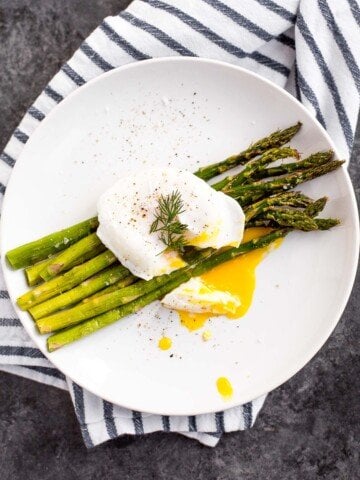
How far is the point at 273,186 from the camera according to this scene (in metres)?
3.21

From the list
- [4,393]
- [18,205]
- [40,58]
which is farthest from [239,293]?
[40,58]

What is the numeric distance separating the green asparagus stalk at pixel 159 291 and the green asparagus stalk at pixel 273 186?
0.23 m

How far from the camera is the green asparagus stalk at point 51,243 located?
3.26 metres

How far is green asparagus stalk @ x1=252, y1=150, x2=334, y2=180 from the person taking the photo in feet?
10.4

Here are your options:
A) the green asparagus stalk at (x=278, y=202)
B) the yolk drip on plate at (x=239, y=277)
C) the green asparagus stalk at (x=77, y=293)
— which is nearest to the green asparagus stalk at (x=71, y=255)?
the green asparagus stalk at (x=77, y=293)

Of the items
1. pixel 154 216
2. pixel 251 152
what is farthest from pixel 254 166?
pixel 154 216

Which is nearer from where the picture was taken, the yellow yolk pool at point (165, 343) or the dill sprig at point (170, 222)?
the dill sprig at point (170, 222)

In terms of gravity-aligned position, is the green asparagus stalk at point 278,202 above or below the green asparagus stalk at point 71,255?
above

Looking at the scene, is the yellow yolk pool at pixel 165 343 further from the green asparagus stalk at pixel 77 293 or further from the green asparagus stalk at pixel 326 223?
the green asparagus stalk at pixel 326 223

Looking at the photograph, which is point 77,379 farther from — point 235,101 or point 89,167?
point 235,101

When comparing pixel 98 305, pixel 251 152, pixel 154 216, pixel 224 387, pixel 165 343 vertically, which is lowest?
pixel 224 387

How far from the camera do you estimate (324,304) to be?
10.8 feet

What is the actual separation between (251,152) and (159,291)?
962mm

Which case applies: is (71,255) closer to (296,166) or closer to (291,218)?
(291,218)
